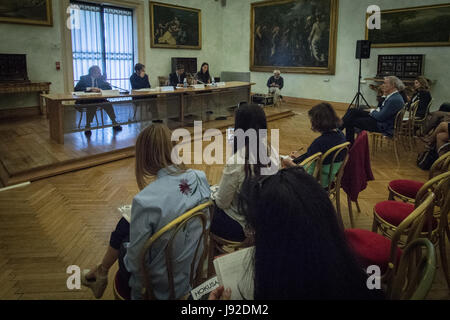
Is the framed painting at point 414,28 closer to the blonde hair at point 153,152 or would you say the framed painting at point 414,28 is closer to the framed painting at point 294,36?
the framed painting at point 294,36

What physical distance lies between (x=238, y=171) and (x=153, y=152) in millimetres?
542

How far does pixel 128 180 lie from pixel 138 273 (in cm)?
305

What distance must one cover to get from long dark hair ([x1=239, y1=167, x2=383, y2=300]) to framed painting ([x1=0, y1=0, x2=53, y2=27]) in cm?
888

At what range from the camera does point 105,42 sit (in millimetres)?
9969

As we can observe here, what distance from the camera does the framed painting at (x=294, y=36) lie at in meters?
10.5

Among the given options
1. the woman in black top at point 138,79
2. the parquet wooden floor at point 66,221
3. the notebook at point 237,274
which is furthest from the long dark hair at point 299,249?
the woman in black top at point 138,79

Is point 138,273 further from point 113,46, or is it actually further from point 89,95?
point 113,46

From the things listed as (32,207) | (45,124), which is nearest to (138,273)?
(32,207)

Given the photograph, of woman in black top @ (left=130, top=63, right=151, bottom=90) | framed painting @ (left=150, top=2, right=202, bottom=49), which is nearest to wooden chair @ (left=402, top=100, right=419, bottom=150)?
woman in black top @ (left=130, top=63, right=151, bottom=90)

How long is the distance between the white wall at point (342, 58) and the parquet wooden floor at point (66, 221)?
177 inches

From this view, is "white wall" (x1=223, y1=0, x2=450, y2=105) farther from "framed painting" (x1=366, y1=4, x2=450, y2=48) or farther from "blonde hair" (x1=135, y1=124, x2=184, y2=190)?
"blonde hair" (x1=135, y1=124, x2=184, y2=190)

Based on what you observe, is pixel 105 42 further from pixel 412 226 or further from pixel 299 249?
pixel 299 249

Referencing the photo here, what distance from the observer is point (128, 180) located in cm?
454

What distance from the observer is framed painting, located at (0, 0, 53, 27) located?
7.64 metres
